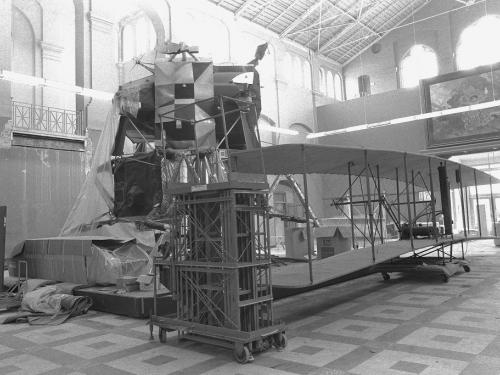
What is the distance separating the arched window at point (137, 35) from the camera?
18.9m

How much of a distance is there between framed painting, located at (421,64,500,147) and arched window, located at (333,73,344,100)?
732cm

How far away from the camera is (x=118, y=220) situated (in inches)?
304

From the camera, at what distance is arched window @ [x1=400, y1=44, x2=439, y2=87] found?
1008 inches

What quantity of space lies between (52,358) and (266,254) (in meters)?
2.23

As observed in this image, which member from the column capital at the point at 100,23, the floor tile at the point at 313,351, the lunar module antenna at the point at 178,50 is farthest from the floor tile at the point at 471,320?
the column capital at the point at 100,23

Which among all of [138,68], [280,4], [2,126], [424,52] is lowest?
[2,126]

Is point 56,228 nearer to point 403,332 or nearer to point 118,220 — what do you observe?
point 118,220

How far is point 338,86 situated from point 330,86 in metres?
0.93

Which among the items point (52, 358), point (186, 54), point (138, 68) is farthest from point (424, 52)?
point (52, 358)

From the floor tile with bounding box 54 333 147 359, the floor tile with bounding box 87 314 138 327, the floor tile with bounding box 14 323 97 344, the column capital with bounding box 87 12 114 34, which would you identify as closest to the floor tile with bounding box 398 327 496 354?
the floor tile with bounding box 54 333 147 359

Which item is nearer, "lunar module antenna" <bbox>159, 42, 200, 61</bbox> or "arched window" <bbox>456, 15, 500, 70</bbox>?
"lunar module antenna" <bbox>159, 42, 200, 61</bbox>

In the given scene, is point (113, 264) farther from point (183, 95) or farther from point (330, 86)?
point (330, 86)

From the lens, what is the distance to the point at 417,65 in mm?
26469

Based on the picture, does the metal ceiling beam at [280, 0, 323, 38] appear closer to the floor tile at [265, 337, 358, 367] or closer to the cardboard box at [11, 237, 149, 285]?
the cardboard box at [11, 237, 149, 285]
